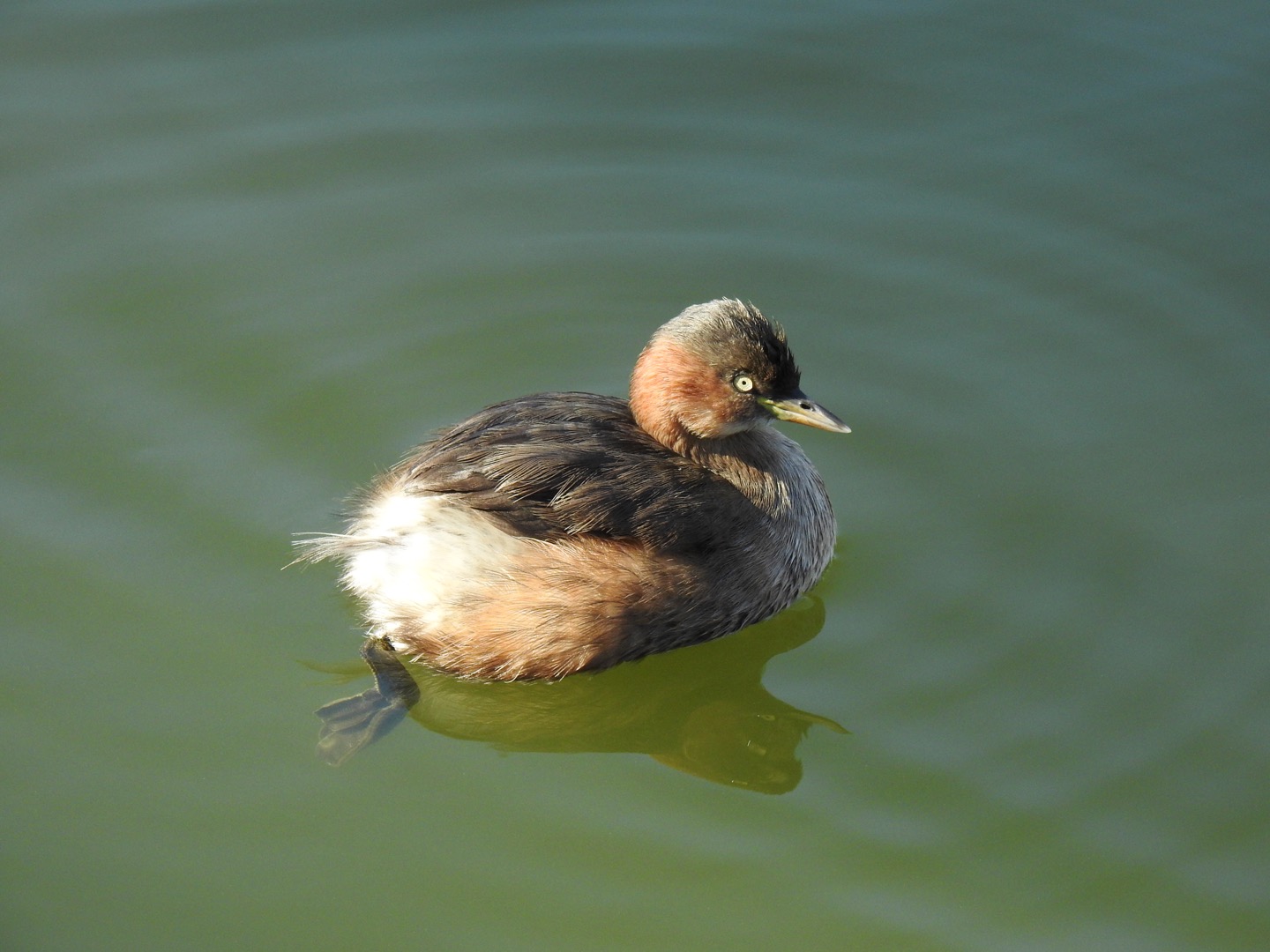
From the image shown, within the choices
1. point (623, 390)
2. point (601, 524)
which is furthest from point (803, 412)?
point (623, 390)

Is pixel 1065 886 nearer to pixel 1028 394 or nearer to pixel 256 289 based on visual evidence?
pixel 1028 394

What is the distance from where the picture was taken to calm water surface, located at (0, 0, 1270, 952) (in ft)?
12.8

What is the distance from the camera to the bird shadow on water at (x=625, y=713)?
4273mm

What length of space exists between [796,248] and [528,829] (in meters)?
2.90

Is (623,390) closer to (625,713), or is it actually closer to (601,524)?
(601,524)

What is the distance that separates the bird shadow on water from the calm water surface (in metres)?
0.02

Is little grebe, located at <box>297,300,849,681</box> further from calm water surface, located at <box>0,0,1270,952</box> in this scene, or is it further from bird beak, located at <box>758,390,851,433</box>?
calm water surface, located at <box>0,0,1270,952</box>

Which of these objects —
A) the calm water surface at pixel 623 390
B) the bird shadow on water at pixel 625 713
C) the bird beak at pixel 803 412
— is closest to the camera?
the calm water surface at pixel 623 390

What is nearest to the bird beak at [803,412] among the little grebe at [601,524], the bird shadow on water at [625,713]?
the little grebe at [601,524]

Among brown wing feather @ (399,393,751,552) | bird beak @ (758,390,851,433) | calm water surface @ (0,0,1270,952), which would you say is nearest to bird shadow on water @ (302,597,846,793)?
calm water surface @ (0,0,1270,952)

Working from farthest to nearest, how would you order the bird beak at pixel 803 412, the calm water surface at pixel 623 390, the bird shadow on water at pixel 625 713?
1. the bird beak at pixel 803 412
2. the bird shadow on water at pixel 625 713
3. the calm water surface at pixel 623 390

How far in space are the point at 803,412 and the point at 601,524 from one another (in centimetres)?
78

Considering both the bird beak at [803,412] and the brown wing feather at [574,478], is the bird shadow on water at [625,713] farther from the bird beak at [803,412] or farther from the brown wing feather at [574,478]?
the bird beak at [803,412]

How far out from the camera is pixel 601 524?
4.30 meters
